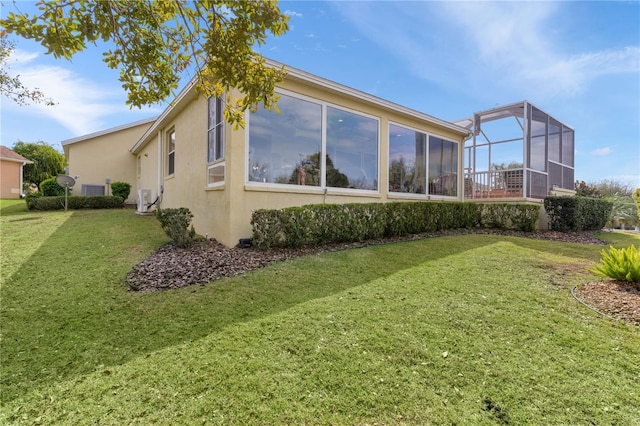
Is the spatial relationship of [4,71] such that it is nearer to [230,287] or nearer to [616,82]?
[230,287]

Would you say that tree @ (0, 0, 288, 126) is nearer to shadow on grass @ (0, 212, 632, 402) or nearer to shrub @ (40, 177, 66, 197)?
shadow on grass @ (0, 212, 632, 402)

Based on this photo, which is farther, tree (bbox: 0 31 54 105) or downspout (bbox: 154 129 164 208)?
downspout (bbox: 154 129 164 208)

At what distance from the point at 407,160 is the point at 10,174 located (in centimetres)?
2907

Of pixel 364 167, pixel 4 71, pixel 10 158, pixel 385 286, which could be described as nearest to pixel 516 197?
pixel 364 167

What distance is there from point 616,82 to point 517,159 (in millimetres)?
3499

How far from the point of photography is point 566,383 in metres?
2.20

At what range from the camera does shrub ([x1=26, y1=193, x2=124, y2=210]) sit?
498 inches

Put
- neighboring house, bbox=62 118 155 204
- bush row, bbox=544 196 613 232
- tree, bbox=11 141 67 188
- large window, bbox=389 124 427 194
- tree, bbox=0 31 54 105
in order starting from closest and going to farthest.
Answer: tree, bbox=0 31 54 105 < large window, bbox=389 124 427 194 < bush row, bbox=544 196 613 232 < neighboring house, bbox=62 118 155 204 < tree, bbox=11 141 67 188

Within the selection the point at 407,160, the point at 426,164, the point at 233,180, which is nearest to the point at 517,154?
the point at 426,164

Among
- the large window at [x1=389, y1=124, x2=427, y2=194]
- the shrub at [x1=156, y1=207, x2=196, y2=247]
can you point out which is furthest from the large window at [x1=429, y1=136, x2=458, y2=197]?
the shrub at [x1=156, y1=207, x2=196, y2=247]

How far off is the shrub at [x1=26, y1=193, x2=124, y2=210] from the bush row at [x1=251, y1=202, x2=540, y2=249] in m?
11.9

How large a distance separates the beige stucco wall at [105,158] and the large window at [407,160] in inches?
595

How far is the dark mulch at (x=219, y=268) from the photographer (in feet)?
11.5

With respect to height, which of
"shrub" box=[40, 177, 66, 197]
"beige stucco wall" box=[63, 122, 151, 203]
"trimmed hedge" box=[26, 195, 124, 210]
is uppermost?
"beige stucco wall" box=[63, 122, 151, 203]
